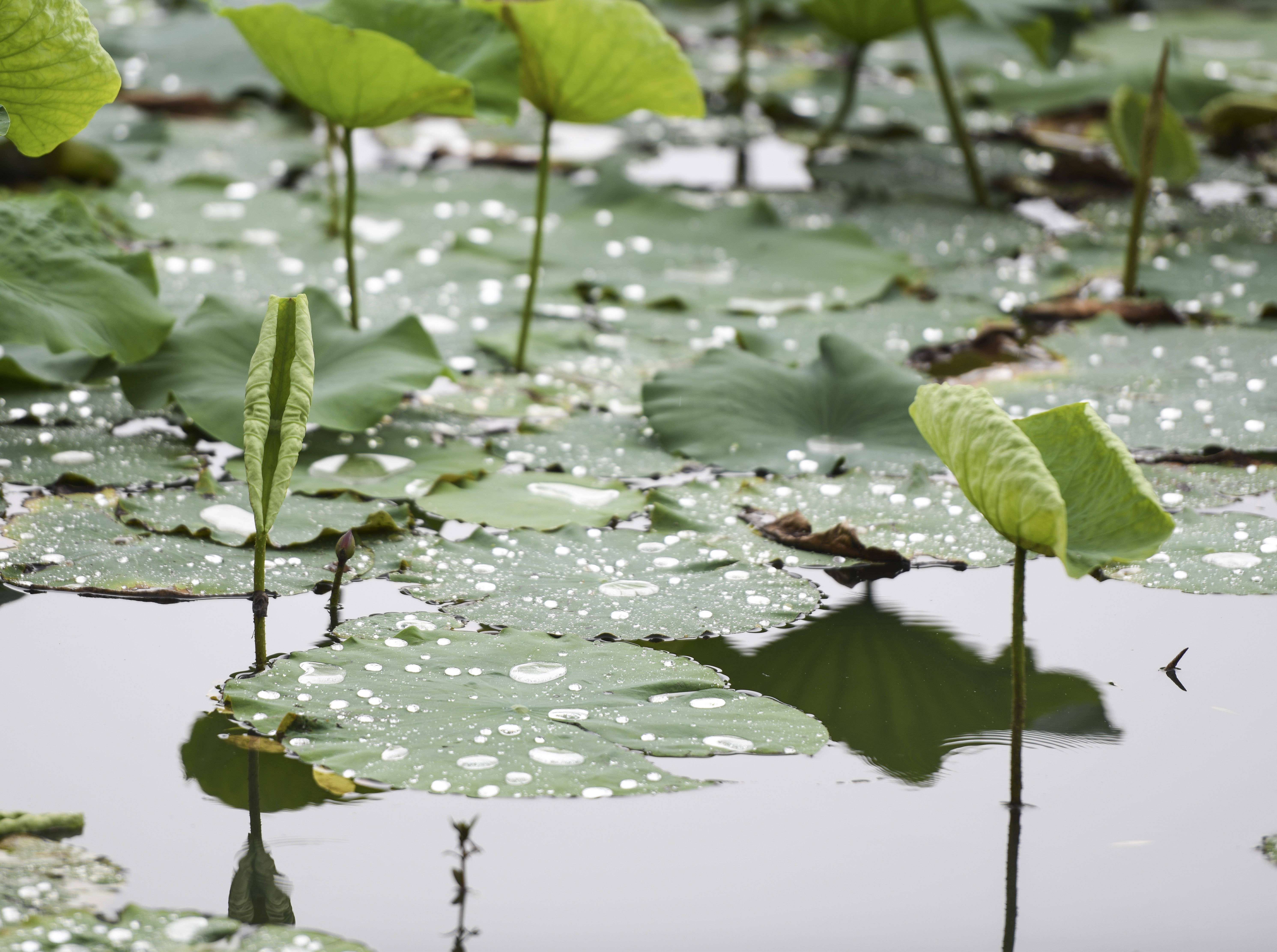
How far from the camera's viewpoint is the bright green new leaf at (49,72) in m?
1.34

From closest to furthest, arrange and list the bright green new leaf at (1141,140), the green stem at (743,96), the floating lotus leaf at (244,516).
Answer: the floating lotus leaf at (244,516), the bright green new leaf at (1141,140), the green stem at (743,96)

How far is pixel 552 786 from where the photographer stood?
1032 mm

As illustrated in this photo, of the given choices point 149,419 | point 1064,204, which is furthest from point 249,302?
point 1064,204

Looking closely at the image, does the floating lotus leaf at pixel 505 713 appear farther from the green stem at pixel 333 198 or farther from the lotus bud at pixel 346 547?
the green stem at pixel 333 198

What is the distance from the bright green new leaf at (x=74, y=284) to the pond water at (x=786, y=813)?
1.38 ft

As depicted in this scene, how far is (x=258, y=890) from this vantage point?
3.06 feet

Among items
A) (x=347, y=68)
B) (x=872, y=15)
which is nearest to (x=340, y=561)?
(x=347, y=68)

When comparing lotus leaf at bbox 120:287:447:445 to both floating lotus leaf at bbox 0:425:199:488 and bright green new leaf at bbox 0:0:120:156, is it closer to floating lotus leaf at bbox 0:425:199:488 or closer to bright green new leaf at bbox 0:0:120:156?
floating lotus leaf at bbox 0:425:199:488

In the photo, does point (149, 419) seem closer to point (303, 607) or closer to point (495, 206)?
point (303, 607)

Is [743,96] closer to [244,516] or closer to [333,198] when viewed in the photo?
[333,198]

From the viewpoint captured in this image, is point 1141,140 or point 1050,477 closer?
point 1050,477

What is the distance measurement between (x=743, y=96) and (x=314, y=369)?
2360 mm

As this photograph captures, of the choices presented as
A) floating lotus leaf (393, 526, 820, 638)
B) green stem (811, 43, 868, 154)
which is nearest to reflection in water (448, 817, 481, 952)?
floating lotus leaf (393, 526, 820, 638)

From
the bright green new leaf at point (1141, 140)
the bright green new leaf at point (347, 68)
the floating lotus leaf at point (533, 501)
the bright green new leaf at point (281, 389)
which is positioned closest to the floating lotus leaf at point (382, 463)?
the floating lotus leaf at point (533, 501)
